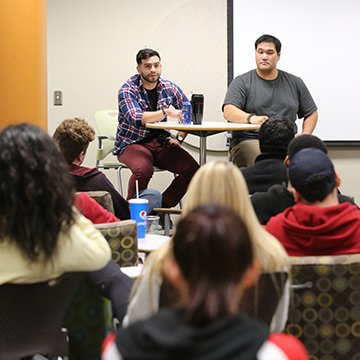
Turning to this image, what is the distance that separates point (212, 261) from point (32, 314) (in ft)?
3.07

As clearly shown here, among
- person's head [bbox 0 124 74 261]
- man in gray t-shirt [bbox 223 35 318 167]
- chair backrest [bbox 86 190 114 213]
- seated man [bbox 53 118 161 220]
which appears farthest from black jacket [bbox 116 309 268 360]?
man in gray t-shirt [bbox 223 35 318 167]

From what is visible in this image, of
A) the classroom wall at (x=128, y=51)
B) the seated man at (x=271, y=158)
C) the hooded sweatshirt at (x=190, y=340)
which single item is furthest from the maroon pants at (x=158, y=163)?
the hooded sweatshirt at (x=190, y=340)

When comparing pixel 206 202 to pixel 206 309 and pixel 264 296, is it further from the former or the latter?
pixel 206 309

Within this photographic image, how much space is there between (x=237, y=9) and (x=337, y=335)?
465 centimetres

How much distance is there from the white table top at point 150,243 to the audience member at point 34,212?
947mm

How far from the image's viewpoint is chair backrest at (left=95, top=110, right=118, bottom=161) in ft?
19.8

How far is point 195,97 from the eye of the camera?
190 inches

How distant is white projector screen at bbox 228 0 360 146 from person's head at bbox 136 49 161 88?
47.2 inches

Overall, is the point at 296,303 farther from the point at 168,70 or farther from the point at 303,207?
the point at 168,70

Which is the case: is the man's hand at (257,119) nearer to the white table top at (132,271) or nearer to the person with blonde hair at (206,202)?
the white table top at (132,271)

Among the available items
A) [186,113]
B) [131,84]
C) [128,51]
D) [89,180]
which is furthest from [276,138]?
[128,51]

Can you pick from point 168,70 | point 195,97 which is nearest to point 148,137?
point 195,97

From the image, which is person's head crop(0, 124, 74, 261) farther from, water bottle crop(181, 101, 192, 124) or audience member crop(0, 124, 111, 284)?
water bottle crop(181, 101, 192, 124)

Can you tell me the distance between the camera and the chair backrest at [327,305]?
1.93 metres
